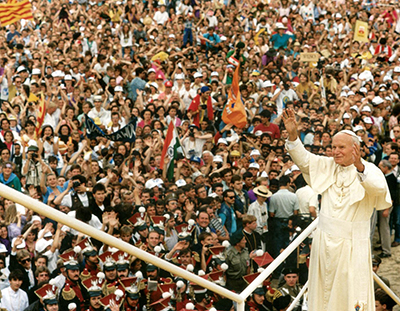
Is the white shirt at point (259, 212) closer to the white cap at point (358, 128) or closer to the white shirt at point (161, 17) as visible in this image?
the white cap at point (358, 128)

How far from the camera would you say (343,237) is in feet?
16.5

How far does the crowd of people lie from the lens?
7449 millimetres

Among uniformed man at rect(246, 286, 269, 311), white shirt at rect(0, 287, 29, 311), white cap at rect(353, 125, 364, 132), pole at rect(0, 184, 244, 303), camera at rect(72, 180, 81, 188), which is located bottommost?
white cap at rect(353, 125, 364, 132)

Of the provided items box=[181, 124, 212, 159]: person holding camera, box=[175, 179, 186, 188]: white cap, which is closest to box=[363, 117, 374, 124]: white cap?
box=[181, 124, 212, 159]: person holding camera

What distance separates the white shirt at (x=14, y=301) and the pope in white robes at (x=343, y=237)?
3090mm

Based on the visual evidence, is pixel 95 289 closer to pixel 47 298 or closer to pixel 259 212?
pixel 47 298

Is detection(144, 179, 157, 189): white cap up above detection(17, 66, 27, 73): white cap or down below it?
below

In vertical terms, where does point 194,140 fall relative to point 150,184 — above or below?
below

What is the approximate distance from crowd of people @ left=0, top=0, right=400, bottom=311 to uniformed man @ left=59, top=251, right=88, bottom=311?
0.02 meters

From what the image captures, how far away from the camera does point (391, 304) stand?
267 inches

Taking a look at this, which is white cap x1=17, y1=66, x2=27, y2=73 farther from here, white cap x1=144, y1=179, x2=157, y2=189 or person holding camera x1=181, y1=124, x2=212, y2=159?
white cap x1=144, y1=179, x2=157, y2=189

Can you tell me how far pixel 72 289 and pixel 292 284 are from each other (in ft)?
8.97

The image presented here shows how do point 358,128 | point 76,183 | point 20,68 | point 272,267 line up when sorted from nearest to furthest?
1. point 272,267
2. point 76,183
3. point 358,128
4. point 20,68

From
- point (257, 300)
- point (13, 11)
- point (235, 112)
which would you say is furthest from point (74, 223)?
point (13, 11)
